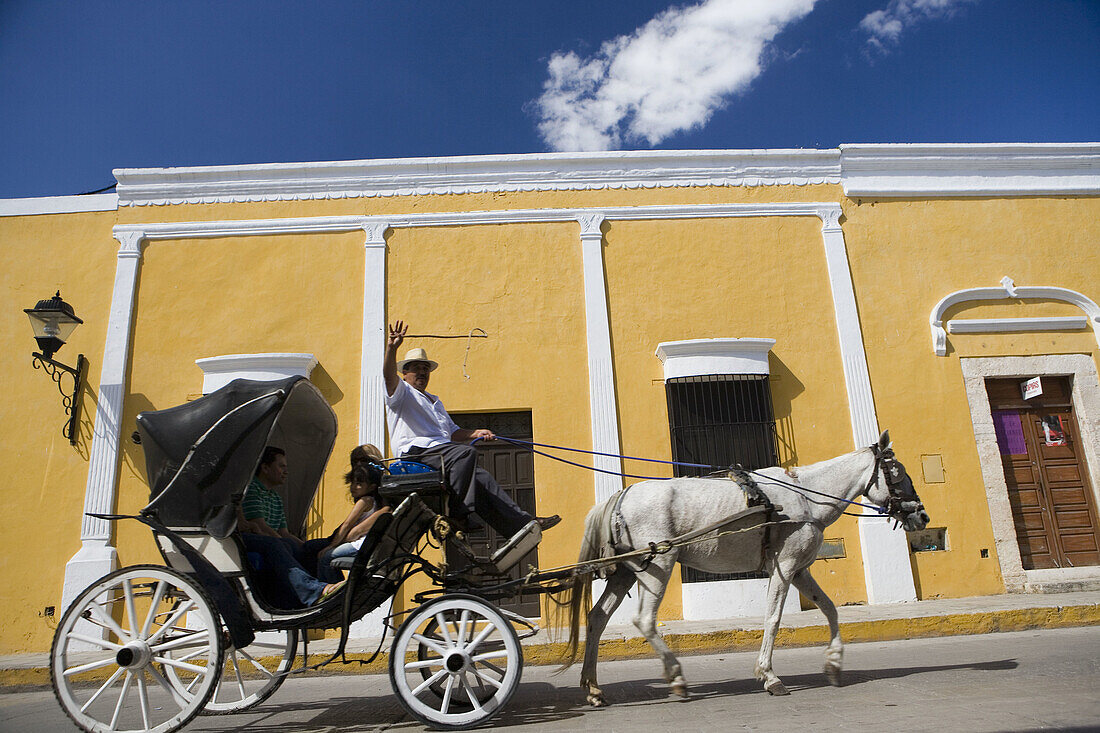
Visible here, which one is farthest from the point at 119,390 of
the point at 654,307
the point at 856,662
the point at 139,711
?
the point at 856,662

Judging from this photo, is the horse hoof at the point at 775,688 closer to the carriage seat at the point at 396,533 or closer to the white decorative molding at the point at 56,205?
the carriage seat at the point at 396,533

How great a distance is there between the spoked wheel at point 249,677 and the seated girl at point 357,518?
55 centimetres

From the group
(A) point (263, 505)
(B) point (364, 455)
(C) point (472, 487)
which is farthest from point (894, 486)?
(A) point (263, 505)

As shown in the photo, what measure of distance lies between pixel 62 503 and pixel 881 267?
9775mm

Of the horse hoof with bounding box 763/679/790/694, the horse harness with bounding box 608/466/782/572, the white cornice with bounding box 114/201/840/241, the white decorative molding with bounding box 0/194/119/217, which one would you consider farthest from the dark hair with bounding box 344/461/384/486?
the white decorative molding with bounding box 0/194/119/217

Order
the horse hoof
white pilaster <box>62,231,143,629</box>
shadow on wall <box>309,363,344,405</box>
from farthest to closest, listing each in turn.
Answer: shadow on wall <box>309,363,344,405</box> < white pilaster <box>62,231,143,629</box> < the horse hoof

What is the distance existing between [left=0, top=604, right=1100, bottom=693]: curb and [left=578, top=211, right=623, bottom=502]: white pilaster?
5.90 feet

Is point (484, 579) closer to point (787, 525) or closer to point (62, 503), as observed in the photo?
point (787, 525)

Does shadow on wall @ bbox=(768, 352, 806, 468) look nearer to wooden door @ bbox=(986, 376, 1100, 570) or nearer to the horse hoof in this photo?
wooden door @ bbox=(986, 376, 1100, 570)

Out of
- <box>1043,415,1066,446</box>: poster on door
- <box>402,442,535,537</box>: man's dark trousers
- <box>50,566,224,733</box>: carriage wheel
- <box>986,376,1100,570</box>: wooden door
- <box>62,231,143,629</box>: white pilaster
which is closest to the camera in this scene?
<box>50,566,224,733</box>: carriage wheel

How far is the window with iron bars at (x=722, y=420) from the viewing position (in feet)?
25.3

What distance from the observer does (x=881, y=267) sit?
8500mm

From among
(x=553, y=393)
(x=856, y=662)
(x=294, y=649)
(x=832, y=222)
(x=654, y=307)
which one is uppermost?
(x=832, y=222)

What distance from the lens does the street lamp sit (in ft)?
24.3
